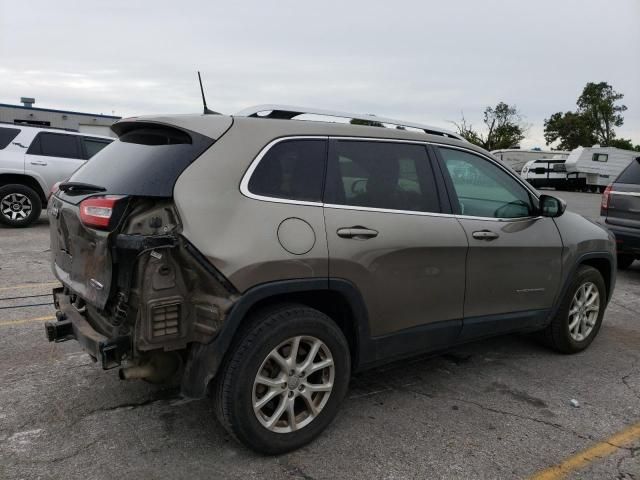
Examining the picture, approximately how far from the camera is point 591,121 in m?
67.7

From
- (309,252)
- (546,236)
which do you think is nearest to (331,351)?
(309,252)

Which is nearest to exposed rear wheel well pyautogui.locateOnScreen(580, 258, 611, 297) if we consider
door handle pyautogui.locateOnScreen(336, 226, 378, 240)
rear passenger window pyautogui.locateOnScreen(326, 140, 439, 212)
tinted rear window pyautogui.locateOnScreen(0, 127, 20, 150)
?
rear passenger window pyautogui.locateOnScreen(326, 140, 439, 212)

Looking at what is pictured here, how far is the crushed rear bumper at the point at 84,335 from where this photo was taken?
268 cm

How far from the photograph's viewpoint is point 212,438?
3.04m

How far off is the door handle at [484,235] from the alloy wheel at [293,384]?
1.35m

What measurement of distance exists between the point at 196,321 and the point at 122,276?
0.42m

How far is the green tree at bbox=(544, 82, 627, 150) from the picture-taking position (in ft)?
220

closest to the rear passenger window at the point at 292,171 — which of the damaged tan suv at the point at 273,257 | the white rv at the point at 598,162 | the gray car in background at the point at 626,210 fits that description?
the damaged tan suv at the point at 273,257

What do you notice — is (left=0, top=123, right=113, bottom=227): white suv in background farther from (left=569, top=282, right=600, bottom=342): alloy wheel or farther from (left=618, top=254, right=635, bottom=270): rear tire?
(left=618, top=254, right=635, bottom=270): rear tire

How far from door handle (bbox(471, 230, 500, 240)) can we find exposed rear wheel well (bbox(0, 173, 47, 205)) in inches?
375

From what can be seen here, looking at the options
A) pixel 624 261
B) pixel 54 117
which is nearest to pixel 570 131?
pixel 54 117

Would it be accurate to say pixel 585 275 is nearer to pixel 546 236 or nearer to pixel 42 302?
pixel 546 236

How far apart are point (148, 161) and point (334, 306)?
1.29 m

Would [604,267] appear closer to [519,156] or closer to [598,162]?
[598,162]
